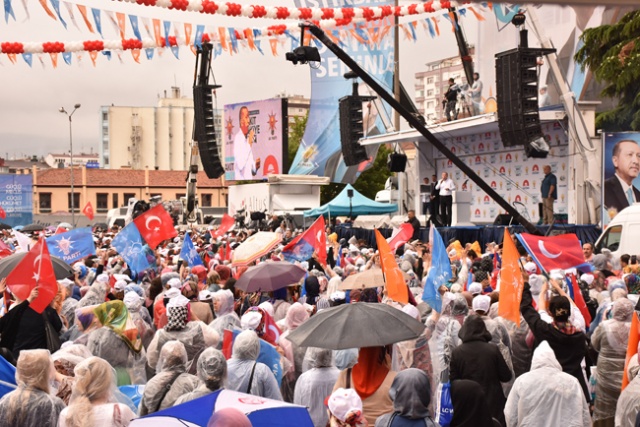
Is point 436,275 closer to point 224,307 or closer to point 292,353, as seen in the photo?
point 224,307

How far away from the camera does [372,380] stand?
19.1 feet

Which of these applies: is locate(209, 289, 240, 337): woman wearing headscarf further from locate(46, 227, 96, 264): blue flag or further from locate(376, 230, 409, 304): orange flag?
locate(46, 227, 96, 264): blue flag

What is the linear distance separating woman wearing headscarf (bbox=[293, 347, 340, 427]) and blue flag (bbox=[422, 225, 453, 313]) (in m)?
2.76

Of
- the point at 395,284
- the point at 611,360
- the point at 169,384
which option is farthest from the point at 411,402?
the point at 395,284

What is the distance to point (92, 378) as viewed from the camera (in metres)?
4.89

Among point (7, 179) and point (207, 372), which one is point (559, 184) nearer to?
point (207, 372)

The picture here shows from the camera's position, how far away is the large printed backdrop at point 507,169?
26703 millimetres

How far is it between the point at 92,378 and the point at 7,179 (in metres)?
65.0

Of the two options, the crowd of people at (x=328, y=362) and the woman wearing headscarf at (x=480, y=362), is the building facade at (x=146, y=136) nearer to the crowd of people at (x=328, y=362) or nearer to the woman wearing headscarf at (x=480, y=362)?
the crowd of people at (x=328, y=362)

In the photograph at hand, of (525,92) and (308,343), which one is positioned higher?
(525,92)

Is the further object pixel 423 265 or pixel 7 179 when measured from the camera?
pixel 7 179

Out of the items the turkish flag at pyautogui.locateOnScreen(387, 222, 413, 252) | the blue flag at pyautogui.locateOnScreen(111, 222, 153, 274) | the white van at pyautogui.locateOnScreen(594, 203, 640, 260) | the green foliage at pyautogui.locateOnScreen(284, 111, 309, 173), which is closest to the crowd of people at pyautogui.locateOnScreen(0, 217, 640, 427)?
the blue flag at pyautogui.locateOnScreen(111, 222, 153, 274)

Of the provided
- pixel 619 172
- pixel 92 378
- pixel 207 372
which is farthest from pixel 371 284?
pixel 619 172

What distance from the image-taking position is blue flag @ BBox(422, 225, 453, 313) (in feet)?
30.5
